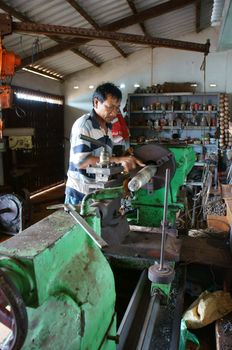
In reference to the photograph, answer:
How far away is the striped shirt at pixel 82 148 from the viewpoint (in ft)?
4.87

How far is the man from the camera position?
151cm

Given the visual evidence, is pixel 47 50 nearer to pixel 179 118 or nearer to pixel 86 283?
pixel 179 118

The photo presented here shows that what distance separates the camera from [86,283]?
0.69 meters

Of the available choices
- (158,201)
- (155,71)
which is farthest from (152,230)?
(155,71)

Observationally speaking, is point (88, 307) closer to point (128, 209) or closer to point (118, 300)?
point (118, 300)

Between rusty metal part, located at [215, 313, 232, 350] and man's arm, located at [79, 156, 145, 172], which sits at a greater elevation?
man's arm, located at [79, 156, 145, 172]

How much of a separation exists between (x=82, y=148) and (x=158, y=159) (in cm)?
41

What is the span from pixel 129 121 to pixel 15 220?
11.1ft

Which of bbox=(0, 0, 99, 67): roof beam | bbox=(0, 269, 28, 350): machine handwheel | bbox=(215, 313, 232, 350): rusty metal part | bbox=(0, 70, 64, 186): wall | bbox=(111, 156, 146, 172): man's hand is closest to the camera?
bbox=(0, 269, 28, 350): machine handwheel

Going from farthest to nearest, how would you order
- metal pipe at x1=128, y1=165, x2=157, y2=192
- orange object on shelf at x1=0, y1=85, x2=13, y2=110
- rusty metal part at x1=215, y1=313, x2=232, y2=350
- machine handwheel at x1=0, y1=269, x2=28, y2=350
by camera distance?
orange object on shelf at x1=0, y1=85, x2=13, y2=110
metal pipe at x1=128, y1=165, x2=157, y2=192
rusty metal part at x1=215, y1=313, x2=232, y2=350
machine handwheel at x1=0, y1=269, x2=28, y2=350

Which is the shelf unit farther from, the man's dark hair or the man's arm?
the man's arm

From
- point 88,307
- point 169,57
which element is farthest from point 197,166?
point 88,307

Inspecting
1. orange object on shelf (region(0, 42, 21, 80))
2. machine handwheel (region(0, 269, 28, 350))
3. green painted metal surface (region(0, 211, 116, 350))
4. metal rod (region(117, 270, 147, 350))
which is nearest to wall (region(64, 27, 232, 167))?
orange object on shelf (region(0, 42, 21, 80))

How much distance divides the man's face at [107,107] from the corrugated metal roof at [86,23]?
1132 millimetres
